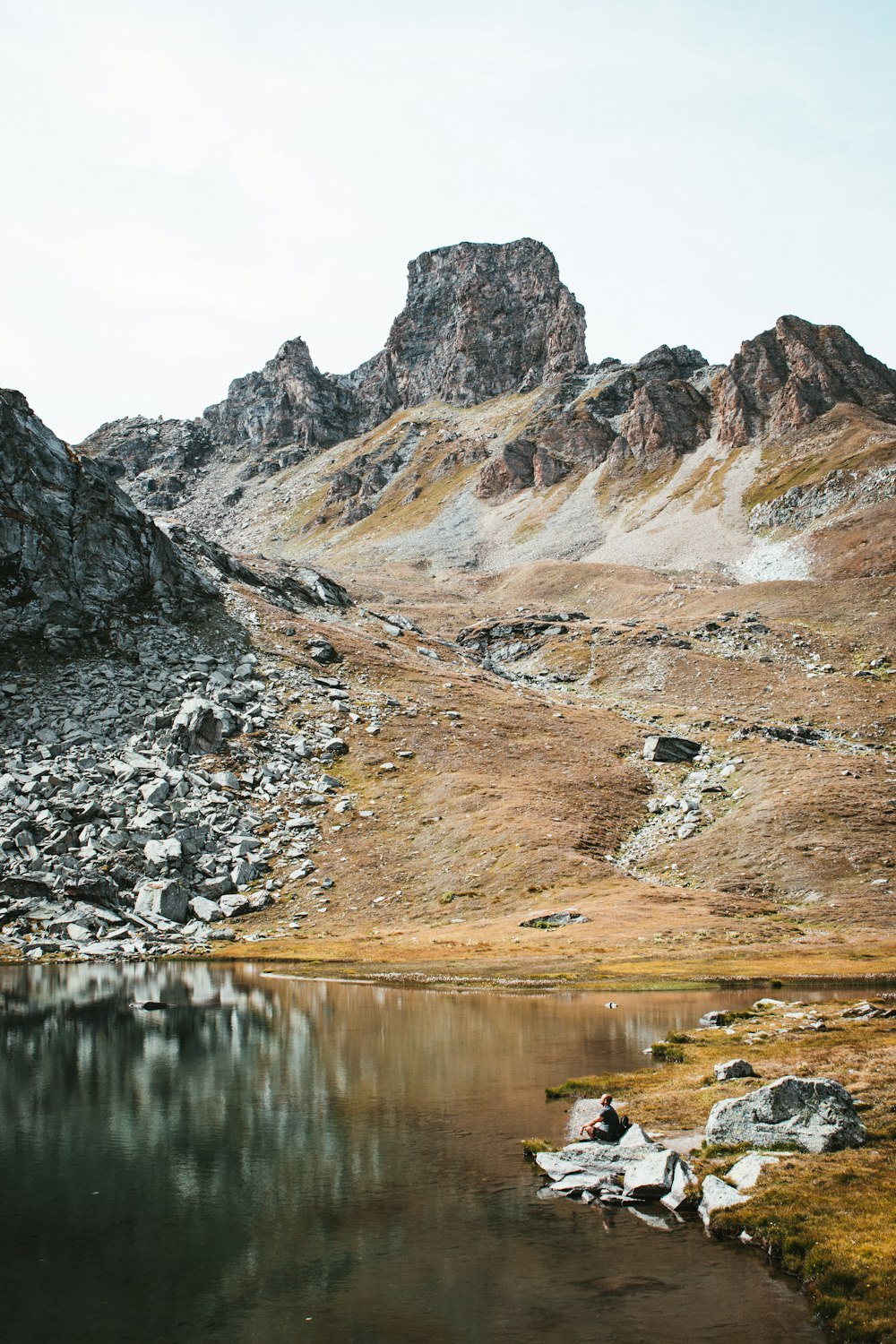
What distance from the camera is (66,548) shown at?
399ft

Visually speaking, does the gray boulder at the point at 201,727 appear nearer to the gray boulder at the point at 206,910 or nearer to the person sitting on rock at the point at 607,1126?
the gray boulder at the point at 206,910

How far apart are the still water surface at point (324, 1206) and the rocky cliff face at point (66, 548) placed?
81.7 m

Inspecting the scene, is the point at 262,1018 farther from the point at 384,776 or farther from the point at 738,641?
the point at 738,641

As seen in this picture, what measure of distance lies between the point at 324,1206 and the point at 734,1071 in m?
14.8

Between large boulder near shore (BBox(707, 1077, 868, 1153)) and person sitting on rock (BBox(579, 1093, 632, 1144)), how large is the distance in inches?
92.1

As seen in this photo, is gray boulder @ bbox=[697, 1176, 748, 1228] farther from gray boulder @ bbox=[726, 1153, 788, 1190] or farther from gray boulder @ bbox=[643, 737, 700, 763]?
gray boulder @ bbox=[643, 737, 700, 763]

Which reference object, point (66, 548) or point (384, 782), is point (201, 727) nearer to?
point (384, 782)

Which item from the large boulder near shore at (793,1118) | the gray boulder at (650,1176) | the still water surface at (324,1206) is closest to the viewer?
the still water surface at (324,1206)

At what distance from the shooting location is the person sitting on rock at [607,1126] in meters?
24.1

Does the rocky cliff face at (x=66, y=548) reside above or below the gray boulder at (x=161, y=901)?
above

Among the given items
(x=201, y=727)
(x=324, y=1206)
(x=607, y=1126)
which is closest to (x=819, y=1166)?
(x=607, y=1126)

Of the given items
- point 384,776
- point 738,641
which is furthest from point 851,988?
point 738,641

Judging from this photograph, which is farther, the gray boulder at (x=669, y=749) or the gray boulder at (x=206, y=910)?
the gray boulder at (x=669, y=749)

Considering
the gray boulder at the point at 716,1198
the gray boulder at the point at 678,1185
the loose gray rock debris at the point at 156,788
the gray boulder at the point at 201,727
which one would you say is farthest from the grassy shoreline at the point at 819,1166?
the gray boulder at the point at 201,727
